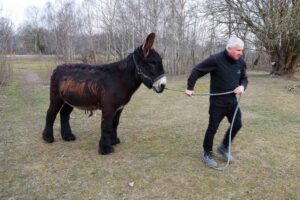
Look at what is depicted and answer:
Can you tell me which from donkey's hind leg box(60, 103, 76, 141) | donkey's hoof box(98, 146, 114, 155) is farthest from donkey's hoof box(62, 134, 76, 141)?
donkey's hoof box(98, 146, 114, 155)

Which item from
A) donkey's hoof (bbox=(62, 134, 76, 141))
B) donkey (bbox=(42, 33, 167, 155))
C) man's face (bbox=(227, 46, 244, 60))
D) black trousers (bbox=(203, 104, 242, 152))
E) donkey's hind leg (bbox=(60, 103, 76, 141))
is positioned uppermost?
man's face (bbox=(227, 46, 244, 60))

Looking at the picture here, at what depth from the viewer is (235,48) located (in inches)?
155

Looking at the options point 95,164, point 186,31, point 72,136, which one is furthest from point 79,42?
point 95,164

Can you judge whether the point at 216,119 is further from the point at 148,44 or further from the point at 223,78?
the point at 148,44

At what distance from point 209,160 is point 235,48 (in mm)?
1668

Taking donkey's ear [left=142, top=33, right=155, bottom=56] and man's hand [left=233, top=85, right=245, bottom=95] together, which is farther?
donkey's ear [left=142, top=33, right=155, bottom=56]

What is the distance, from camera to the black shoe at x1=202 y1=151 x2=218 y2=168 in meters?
4.38

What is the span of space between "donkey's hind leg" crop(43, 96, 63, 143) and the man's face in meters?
2.97

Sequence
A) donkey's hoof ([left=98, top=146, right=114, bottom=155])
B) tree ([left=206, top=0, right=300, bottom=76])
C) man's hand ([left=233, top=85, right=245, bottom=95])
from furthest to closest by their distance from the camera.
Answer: tree ([left=206, top=0, right=300, bottom=76]) < donkey's hoof ([left=98, top=146, right=114, bottom=155]) < man's hand ([left=233, top=85, right=245, bottom=95])

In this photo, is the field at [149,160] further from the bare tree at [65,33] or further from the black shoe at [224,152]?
the bare tree at [65,33]

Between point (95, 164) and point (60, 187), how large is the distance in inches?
30.3

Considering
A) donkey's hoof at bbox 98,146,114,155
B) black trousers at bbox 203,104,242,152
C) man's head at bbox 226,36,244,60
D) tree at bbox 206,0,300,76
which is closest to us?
man's head at bbox 226,36,244,60

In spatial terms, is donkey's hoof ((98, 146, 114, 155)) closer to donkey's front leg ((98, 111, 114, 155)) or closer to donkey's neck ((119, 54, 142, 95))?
donkey's front leg ((98, 111, 114, 155))

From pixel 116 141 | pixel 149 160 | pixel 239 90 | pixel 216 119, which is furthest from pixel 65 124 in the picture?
pixel 239 90
